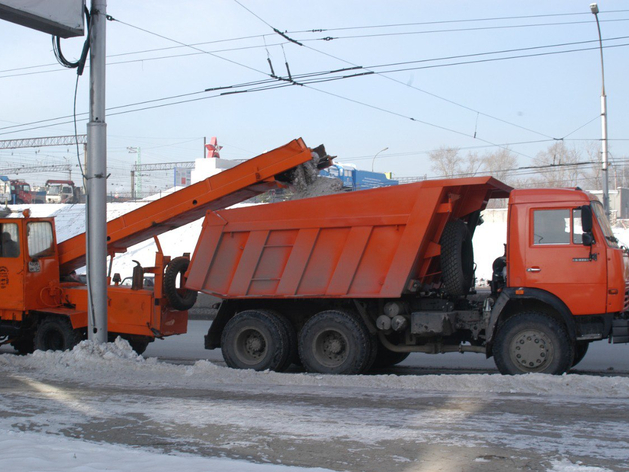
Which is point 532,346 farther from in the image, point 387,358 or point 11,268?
point 11,268

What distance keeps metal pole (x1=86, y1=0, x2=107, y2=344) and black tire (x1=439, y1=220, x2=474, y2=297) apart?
5.29 metres

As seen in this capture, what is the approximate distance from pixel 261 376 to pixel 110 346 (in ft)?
9.00

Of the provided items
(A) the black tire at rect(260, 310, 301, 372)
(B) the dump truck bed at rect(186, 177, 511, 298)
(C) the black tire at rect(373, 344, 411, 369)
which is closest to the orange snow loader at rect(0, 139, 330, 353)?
(B) the dump truck bed at rect(186, 177, 511, 298)

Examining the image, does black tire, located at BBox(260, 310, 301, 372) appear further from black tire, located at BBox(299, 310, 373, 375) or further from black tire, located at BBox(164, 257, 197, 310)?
black tire, located at BBox(164, 257, 197, 310)

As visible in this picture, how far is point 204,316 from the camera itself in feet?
67.9

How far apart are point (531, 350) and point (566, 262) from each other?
125 cm

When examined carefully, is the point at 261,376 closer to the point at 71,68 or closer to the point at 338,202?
the point at 338,202

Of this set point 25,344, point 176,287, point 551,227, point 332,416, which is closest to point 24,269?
point 25,344

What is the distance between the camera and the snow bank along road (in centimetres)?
552

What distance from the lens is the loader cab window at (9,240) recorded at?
38.8 feet

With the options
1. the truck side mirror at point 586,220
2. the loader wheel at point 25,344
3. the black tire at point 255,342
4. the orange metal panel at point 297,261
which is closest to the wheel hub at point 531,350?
the truck side mirror at point 586,220

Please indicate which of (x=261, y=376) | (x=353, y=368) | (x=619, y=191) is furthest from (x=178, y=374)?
(x=619, y=191)

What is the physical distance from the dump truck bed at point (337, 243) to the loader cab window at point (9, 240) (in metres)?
3.50

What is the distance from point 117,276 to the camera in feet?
40.8
